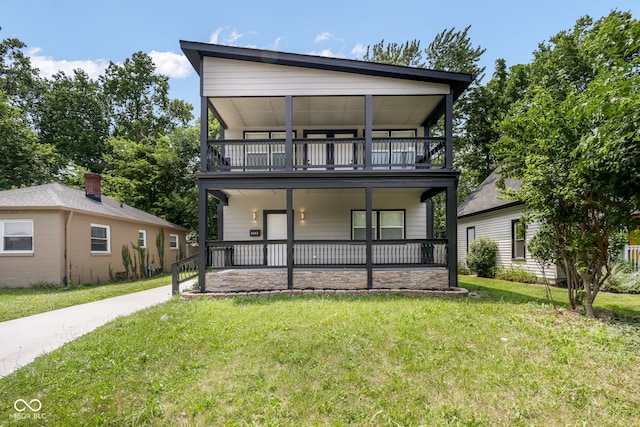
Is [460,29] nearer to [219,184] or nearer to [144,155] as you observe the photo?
[219,184]

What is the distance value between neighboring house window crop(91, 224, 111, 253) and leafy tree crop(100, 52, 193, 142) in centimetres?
1962

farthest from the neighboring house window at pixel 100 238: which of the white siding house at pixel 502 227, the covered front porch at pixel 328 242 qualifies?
the white siding house at pixel 502 227

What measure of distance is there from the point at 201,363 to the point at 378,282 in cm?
581

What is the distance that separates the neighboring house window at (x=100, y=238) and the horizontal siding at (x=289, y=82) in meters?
8.13

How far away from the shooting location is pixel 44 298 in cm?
862

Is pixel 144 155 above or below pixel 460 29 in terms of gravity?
below

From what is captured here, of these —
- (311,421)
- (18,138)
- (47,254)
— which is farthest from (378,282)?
(18,138)

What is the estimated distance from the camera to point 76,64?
30.5 metres

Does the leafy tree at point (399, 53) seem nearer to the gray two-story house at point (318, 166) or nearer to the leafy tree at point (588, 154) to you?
the gray two-story house at point (318, 166)

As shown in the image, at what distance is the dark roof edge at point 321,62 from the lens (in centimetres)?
866

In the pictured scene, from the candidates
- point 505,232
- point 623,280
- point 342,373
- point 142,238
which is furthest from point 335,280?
point 142,238

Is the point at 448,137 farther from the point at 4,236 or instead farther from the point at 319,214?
the point at 4,236

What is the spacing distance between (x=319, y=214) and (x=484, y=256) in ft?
25.4

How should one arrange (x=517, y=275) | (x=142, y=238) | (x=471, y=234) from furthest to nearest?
(x=471, y=234), (x=142, y=238), (x=517, y=275)
